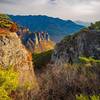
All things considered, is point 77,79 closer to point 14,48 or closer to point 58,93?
point 58,93

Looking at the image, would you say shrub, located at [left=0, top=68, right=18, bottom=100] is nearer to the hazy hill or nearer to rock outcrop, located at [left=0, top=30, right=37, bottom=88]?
rock outcrop, located at [left=0, top=30, right=37, bottom=88]

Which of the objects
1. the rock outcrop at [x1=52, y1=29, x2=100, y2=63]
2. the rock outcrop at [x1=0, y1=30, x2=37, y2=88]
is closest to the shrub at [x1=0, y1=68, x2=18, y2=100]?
the rock outcrop at [x1=0, y1=30, x2=37, y2=88]

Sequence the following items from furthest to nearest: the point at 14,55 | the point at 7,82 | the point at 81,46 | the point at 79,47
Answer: the point at 79,47 < the point at 81,46 < the point at 14,55 < the point at 7,82

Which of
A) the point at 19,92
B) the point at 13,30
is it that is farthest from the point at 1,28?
the point at 19,92

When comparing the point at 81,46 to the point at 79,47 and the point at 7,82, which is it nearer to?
the point at 79,47

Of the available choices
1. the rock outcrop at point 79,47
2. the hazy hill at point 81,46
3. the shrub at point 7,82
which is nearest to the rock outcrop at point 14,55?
the rock outcrop at point 79,47

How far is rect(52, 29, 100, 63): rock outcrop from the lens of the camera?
7862cm

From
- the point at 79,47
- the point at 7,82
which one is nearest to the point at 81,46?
the point at 79,47

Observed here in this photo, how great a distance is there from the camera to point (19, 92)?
4016 centimetres

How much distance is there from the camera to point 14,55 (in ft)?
204

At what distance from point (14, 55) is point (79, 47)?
24.6 metres

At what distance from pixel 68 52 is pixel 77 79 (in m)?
48.5

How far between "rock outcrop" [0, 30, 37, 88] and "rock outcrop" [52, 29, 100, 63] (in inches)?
502

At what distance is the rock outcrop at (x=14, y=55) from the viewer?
58.9 metres
